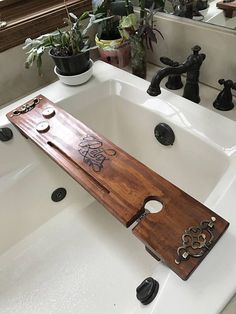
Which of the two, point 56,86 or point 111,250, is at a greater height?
point 56,86

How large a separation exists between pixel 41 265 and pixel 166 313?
709 millimetres

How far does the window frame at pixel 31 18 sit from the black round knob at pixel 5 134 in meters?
0.33

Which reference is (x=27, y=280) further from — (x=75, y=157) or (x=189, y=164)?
(x=189, y=164)

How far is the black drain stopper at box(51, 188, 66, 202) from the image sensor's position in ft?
4.00

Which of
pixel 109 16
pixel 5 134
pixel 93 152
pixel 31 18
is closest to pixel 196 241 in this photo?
pixel 93 152

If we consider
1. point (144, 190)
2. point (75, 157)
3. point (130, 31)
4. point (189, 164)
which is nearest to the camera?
point (144, 190)

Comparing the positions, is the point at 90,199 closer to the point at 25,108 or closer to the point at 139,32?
the point at 25,108

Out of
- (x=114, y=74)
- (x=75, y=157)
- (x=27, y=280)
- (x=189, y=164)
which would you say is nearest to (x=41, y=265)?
(x=27, y=280)

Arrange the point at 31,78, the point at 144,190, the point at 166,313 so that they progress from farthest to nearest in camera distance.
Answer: the point at 31,78
the point at 144,190
the point at 166,313

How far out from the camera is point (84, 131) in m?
0.91

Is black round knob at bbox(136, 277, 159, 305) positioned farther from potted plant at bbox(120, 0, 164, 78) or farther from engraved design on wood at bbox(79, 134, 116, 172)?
potted plant at bbox(120, 0, 164, 78)

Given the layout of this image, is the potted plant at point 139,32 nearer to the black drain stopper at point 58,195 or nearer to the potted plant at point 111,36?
the potted plant at point 111,36

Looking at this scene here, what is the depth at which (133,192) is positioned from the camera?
72 cm

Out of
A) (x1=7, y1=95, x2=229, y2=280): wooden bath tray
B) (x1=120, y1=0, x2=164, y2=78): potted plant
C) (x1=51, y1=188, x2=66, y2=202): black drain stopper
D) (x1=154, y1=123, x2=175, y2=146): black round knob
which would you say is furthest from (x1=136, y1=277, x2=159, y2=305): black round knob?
(x1=120, y1=0, x2=164, y2=78): potted plant
